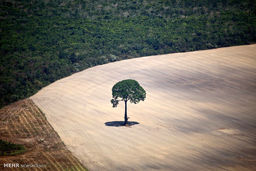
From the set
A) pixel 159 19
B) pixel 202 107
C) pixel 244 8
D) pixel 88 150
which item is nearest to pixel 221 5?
pixel 244 8

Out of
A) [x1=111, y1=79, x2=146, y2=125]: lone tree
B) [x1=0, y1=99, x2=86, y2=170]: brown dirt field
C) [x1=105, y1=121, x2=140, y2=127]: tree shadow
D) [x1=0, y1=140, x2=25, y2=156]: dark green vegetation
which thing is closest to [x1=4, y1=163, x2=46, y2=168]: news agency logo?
[x1=0, y1=99, x2=86, y2=170]: brown dirt field

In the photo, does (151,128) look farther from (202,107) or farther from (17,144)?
(17,144)

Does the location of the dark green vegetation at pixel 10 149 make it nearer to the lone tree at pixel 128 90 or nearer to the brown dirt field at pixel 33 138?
the brown dirt field at pixel 33 138

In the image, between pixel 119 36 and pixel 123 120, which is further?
pixel 119 36

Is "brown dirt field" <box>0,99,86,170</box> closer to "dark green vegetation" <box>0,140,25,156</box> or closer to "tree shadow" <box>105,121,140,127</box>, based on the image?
"dark green vegetation" <box>0,140,25,156</box>

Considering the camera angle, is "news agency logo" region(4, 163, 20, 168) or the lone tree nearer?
"news agency logo" region(4, 163, 20, 168)

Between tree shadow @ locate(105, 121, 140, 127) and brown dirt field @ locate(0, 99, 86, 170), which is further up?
brown dirt field @ locate(0, 99, 86, 170)
